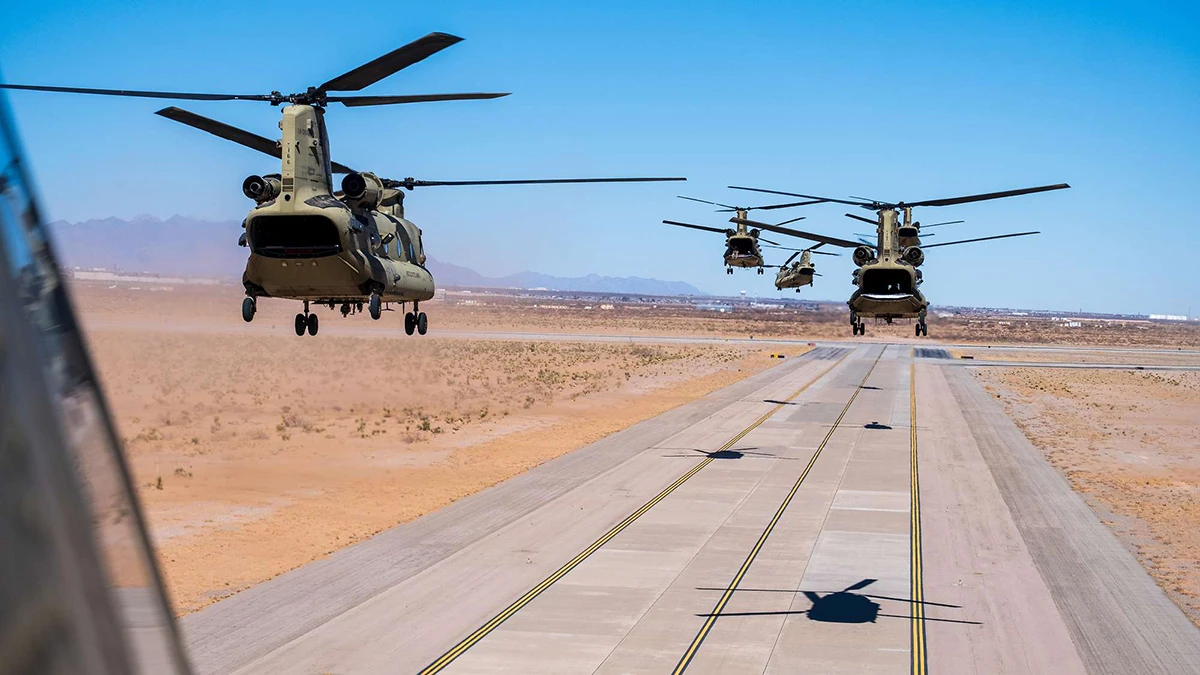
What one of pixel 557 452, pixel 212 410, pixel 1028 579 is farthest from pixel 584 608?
pixel 212 410

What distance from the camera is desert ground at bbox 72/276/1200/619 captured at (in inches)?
1384

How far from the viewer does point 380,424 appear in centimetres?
5900

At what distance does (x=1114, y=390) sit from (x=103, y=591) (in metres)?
98.9

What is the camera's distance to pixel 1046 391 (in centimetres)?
8662

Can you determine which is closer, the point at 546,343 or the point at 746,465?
the point at 746,465

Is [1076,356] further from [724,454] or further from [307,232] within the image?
[307,232]

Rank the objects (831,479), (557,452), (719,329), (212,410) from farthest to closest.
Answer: (719,329), (212,410), (557,452), (831,479)

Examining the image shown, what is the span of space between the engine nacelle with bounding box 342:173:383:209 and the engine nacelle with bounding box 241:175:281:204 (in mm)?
2053

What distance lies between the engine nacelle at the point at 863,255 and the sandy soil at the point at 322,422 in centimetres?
1643

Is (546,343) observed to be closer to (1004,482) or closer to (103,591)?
(1004,482)

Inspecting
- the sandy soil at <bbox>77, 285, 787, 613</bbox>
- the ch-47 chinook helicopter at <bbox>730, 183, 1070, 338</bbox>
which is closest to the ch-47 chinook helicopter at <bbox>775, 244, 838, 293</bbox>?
the sandy soil at <bbox>77, 285, 787, 613</bbox>

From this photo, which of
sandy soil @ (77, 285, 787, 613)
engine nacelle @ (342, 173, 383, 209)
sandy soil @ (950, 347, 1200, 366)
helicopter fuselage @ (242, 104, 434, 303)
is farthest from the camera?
sandy soil @ (950, 347, 1200, 366)

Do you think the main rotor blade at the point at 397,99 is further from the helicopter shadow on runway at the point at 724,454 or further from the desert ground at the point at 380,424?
the helicopter shadow on runway at the point at 724,454

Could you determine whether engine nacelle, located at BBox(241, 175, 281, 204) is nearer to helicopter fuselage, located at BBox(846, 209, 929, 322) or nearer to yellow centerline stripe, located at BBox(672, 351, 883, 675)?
yellow centerline stripe, located at BBox(672, 351, 883, 675)
